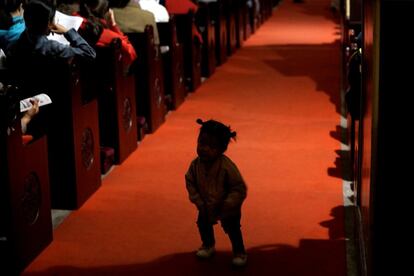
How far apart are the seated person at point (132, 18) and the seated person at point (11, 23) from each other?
1967mm

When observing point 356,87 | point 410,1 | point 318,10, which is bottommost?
point 318,10

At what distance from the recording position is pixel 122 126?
21.4 feet

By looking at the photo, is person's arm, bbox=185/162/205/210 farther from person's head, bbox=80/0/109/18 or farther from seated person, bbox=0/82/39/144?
person's head, bbox=80/0/109/18

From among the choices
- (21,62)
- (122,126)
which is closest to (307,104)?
(122,126)

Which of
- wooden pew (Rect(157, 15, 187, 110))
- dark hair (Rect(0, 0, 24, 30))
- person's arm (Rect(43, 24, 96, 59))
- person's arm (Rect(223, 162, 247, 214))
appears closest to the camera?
person's arm (Rect(223, 162, 247, 214))

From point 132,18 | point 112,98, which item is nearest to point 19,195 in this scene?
point 112,98

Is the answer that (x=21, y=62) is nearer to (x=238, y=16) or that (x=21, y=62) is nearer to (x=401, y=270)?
(x=401, y=270)

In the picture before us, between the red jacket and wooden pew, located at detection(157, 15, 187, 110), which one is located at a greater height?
the red jacket

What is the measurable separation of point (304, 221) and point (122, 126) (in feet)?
6.34

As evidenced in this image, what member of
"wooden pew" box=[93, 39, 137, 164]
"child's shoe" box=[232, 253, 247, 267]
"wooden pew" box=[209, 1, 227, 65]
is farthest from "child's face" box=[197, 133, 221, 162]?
"wooden pew" box=[209, 1, 227, 65]

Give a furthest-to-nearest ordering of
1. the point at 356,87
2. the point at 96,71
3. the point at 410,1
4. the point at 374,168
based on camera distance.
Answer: the point at 96,71 < the point at 356,87 < the point at 374,168 < the point at 410,1

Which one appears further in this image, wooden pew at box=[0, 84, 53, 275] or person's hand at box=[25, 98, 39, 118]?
person's hand at box=[25, 98, 39, 118]

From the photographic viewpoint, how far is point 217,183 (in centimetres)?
428

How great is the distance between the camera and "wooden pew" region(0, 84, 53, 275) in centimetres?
423
